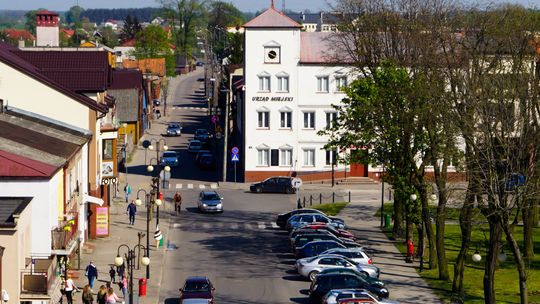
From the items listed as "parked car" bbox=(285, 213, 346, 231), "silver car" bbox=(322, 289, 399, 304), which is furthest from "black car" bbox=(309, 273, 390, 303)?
"parked car" bbox=(285, 213, 346, 231)

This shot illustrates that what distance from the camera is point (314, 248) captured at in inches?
2127

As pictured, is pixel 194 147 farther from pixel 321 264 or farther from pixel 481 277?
pixel 481 277

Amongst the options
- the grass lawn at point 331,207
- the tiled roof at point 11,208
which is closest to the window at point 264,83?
the grass lawn at point 331,207

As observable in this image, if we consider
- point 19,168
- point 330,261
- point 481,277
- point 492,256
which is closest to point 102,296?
point 19,168

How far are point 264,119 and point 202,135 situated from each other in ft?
87.0

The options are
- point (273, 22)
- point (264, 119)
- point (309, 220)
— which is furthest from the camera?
point (264, 119)

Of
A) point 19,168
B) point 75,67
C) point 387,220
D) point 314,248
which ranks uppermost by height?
point 75,67

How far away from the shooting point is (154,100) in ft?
453

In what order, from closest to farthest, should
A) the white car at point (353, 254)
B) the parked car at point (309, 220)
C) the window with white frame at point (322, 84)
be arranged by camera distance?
the white car at point (353, 254), the parked car at point (309, 220), the window with white frame at point (322, 84)

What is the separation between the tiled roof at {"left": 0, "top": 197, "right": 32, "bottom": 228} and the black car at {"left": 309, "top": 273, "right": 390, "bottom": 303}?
485 inches

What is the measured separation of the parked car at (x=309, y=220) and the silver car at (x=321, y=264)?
451 inches

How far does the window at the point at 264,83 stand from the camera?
276ft

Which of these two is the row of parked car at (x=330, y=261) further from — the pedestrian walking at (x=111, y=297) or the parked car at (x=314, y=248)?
the pedestrian walking at (x=111, y=297)

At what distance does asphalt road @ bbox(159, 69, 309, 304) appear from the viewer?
49.0 metres
